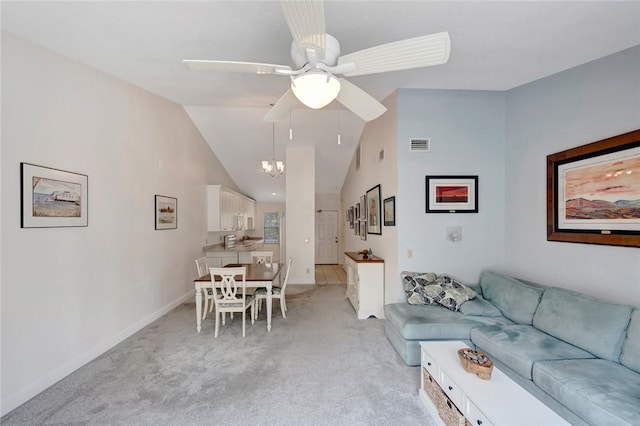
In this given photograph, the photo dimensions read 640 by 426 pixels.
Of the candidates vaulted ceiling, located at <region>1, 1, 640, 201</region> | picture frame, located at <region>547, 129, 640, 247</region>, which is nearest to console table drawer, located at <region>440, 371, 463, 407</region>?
picture frame, located at <region>547, 129, 640, 247</region>

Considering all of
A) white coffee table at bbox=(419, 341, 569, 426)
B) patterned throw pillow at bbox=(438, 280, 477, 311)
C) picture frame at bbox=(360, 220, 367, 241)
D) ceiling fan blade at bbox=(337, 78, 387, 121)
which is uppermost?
ceiling fan blade at bbox=(337, 78, 387, 121)

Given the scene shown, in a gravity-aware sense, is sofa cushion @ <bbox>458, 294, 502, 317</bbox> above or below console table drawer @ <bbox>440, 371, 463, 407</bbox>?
above

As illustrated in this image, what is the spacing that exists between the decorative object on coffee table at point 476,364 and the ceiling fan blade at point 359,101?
186 cm

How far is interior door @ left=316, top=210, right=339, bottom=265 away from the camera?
974 cm

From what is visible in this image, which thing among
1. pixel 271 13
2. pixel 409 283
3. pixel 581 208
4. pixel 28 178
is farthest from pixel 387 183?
pixel 28 178

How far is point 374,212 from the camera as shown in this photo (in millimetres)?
4793

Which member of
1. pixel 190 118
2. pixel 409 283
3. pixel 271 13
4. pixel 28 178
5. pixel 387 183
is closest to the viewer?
pixel 271 13

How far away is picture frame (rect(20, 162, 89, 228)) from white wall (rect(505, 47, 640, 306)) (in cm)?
501

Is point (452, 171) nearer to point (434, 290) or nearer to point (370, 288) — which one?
point (434, 290)

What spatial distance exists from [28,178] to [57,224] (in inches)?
19.0

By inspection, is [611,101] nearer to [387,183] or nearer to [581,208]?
[581,208]

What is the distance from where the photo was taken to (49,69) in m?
2.56

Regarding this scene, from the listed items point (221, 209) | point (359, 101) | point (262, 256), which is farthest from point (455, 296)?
point (221, 209)

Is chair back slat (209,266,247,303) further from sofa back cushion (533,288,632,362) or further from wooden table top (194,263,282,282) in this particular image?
sofa back cushion (533,288,632,362)
